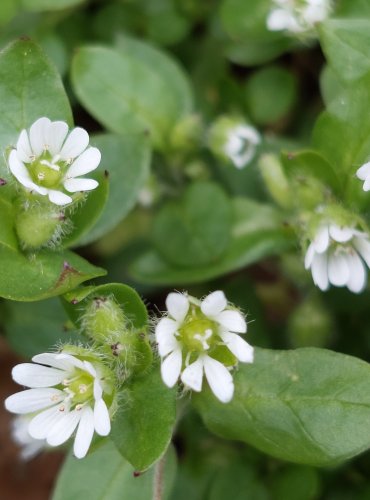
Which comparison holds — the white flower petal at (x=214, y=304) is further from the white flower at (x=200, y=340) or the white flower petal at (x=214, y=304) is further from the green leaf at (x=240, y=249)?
the green leaf at (x=240, y=249)

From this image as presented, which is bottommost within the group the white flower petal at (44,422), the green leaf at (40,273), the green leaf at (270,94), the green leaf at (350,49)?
the green leaf at (270,94)

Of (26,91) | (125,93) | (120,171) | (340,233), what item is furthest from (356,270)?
(125,93)

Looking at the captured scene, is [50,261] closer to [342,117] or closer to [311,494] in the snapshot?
[342,117]

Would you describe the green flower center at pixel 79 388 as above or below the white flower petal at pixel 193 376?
below

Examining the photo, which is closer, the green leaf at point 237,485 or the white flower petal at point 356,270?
the white flower petal at point 356,270

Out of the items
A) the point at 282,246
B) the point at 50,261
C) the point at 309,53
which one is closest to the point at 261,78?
the point at 309,53

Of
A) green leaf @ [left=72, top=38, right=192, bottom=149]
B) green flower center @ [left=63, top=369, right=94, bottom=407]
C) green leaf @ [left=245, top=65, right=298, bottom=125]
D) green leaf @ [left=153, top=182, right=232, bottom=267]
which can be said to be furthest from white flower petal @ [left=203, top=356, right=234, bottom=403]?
green leaf @ [left=245, top=65, right=298, bottom=125]

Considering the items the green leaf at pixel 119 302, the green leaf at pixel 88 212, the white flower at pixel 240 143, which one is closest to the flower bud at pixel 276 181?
the white flower at pixel 240 143
